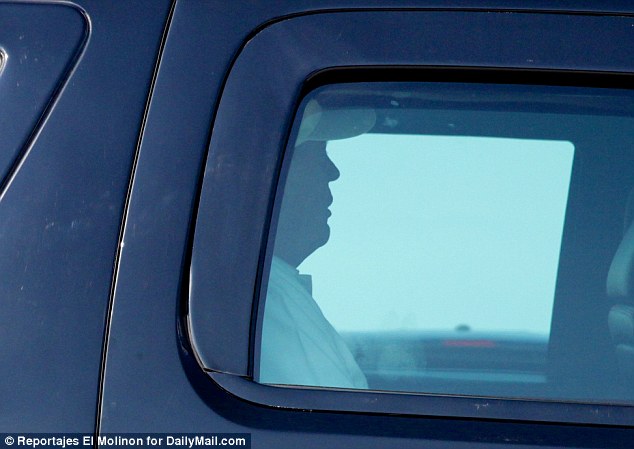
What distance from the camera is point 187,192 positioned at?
1158 mm

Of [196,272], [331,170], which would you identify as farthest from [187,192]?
[331,170]

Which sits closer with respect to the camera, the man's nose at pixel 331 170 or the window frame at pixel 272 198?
the window frame at pixel 272 198

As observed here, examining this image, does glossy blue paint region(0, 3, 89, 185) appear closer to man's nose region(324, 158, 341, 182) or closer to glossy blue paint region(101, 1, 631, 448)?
glossy blue paint region(101, 1, 631, 448)

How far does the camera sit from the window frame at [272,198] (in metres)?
1.11

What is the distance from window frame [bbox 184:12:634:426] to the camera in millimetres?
1110

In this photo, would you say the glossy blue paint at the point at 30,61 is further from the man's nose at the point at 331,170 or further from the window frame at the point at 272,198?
the man's nose at the point at 331,170

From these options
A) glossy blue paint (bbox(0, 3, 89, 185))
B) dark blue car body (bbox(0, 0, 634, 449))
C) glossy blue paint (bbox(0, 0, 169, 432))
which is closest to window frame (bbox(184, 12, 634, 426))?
dark blue car body (bbox(0, 0, 634, 449))

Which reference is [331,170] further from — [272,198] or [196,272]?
[196,272]

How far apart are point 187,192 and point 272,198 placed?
0.11 meters

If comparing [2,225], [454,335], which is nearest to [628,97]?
[454,335]

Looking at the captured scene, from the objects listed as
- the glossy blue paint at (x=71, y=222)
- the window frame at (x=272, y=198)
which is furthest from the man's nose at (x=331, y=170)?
the glossy blue paint at (x=71, y=222)

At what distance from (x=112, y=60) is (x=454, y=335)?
0.89 m

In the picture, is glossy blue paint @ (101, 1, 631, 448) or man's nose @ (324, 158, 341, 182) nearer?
glossy blue paint @ (101, 1, 631, 448)

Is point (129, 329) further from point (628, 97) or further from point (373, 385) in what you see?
point (628, 97)
